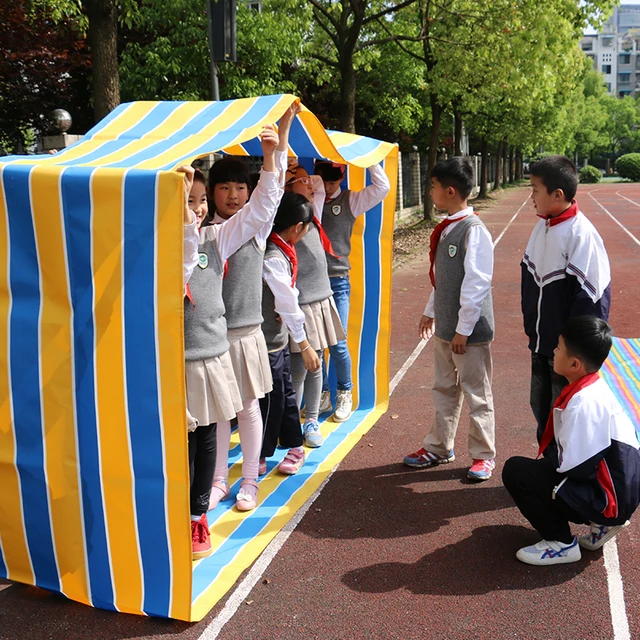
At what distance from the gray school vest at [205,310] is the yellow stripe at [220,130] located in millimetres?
553

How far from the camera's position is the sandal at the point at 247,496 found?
4277 millimetres

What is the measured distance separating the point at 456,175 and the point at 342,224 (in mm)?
1431

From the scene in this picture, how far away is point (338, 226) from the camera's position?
18.3ft

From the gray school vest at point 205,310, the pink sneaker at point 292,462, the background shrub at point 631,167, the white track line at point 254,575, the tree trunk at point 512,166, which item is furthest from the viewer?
the background shrub at point 631,167

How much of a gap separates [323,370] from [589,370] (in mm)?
2694

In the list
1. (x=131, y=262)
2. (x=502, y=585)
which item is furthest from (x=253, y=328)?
(x=502, y=585)

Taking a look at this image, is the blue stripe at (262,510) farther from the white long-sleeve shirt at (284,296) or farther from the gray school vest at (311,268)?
the gray school vest at (311,268)

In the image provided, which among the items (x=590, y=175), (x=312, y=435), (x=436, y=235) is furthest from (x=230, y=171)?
(x=590, y=175)

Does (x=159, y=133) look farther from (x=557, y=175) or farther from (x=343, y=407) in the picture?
(x=343, y=407)

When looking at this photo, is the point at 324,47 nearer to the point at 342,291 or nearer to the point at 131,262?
the point at 342,291

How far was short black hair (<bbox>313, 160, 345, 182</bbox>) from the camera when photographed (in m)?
5.42

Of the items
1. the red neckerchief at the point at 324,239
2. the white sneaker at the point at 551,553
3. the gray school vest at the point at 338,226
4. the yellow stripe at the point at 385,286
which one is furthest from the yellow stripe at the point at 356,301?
the white sneaker at the point at 551,553

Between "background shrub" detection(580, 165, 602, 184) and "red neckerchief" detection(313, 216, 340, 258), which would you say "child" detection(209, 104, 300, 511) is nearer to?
"red neckerchief" detection(313, 216, 340, 258)

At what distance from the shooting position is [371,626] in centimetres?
319
